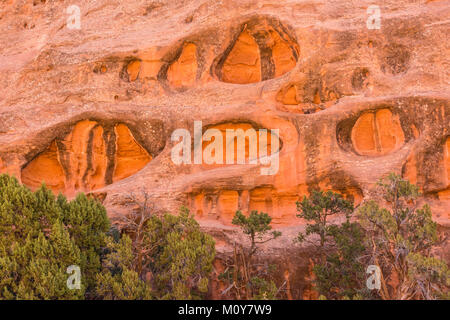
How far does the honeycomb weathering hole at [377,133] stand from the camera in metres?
16.8

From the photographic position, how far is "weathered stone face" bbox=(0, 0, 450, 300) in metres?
16.5

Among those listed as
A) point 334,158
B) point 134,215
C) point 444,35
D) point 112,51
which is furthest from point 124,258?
point 444,35

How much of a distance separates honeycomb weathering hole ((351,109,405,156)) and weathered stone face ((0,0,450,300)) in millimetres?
44

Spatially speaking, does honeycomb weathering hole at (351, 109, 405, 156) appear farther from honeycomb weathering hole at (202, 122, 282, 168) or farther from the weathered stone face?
honeycomb weathering hole at (202, 122, 282, 168)

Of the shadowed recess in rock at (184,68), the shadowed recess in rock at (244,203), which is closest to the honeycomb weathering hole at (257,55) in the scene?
the shadowed recess in rock at (184,68)

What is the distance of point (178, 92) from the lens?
20.0 meters

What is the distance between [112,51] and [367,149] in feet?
34.4

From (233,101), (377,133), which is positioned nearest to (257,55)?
(233,101)

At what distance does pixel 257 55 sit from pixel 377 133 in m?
5.98

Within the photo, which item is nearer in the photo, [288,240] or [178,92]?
[288,240]

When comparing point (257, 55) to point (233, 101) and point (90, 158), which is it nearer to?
point (233, 101)

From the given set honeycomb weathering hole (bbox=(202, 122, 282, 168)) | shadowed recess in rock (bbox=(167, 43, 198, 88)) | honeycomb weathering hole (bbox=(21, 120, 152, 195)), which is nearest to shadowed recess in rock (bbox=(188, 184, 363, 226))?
honeycomb weathering hole (bbox=(202, 122, 282, 168))

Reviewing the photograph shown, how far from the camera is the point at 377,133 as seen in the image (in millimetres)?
17203
